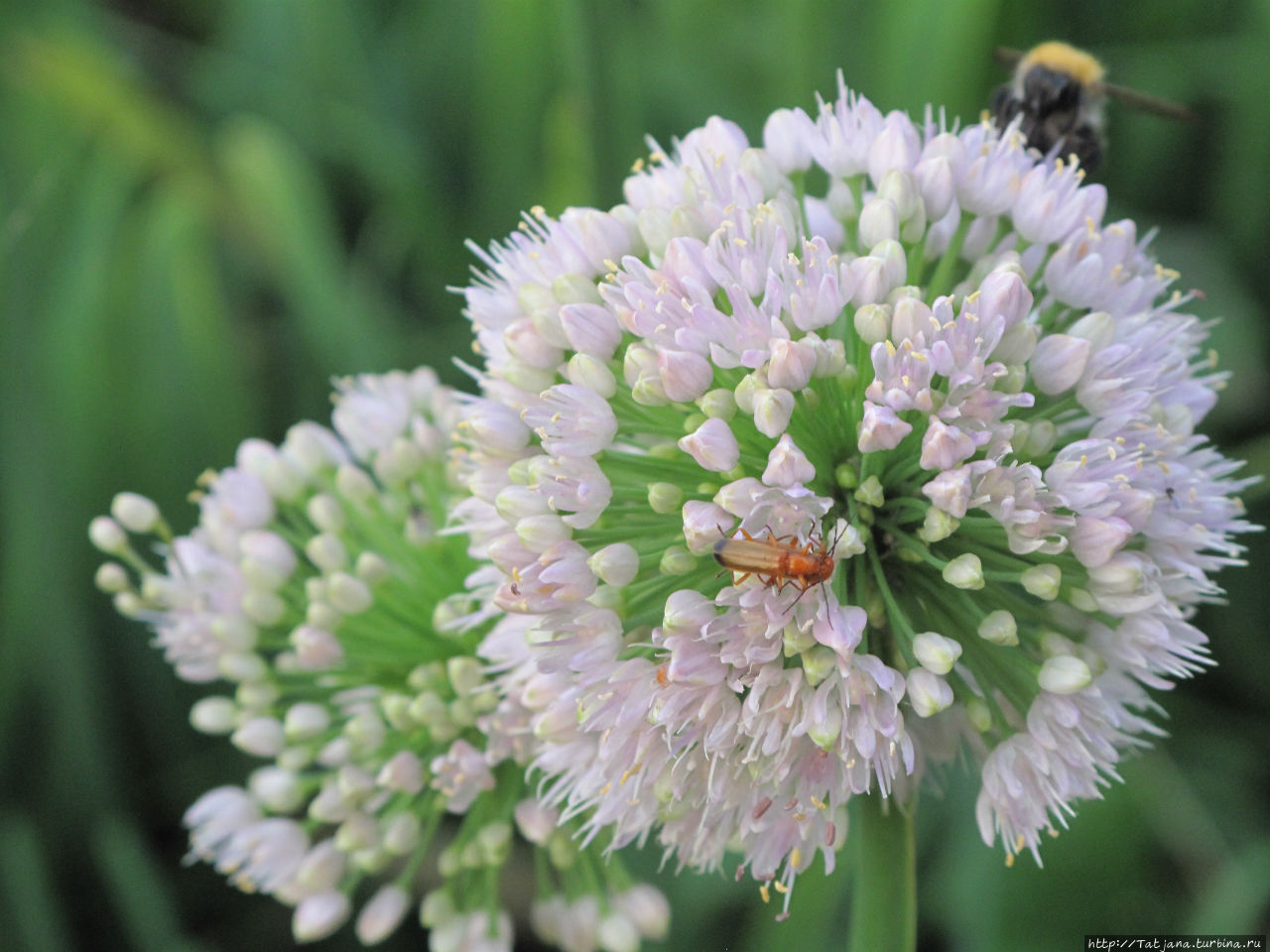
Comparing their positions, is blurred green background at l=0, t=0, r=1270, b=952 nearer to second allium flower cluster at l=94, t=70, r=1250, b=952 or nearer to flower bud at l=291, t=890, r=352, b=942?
second allium flower cluster at l=94, t=70, r=1250, b=952

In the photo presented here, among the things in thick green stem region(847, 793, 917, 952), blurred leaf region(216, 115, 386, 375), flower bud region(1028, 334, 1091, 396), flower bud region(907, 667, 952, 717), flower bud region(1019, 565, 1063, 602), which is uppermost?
blurred leaf region(216, 115, 386, 375)

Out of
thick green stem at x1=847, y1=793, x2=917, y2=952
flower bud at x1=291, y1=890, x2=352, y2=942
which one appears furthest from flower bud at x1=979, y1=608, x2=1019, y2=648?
flower bud at x1=291, y1=890, x2=352, y2=942

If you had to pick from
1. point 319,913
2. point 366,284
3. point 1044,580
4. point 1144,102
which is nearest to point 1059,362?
point 1044,580

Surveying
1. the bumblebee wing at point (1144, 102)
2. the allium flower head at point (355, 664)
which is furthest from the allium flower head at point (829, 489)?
the bumblebee wing at point (1144, 102)

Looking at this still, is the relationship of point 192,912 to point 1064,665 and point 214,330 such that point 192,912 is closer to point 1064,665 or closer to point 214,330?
point 214,330

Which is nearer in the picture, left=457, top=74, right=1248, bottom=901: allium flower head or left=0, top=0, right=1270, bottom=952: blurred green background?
left=457, top=74, right=1248, bottom=901: allium flower head

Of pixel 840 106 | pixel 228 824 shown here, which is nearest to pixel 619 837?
pixel 228 824

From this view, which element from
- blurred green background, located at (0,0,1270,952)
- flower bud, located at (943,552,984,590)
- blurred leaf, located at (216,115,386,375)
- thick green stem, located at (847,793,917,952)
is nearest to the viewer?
flower bud, located at (943,552,984,590)
